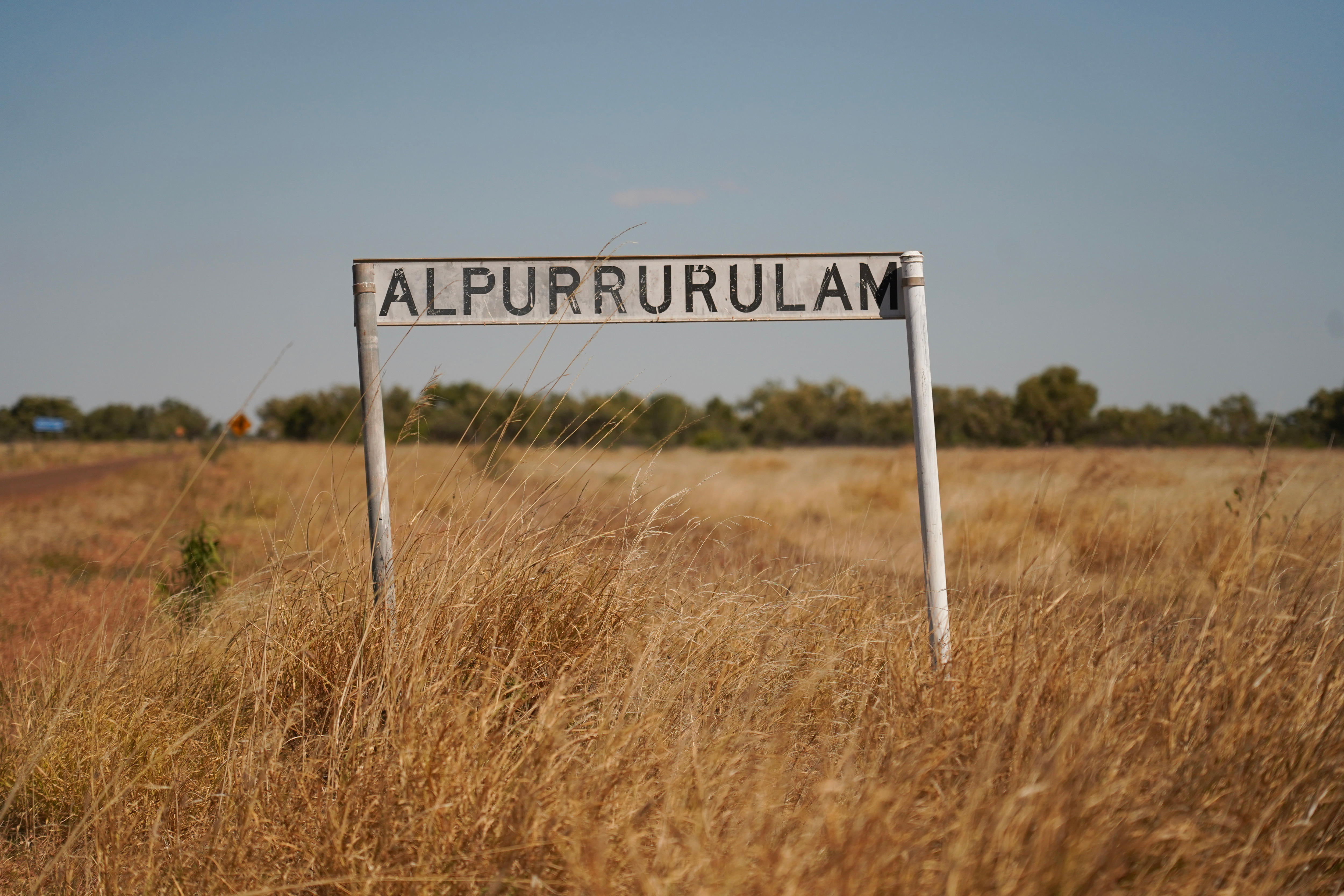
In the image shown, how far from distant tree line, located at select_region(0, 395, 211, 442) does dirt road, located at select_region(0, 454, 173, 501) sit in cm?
4331

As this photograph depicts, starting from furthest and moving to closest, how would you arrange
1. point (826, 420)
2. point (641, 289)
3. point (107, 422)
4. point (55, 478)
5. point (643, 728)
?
point (107, 422)
point (826, 420)
point (55, 478)
point (641, 289)
point (643, 728)

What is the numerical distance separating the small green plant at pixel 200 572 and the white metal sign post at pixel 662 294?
2109 mm

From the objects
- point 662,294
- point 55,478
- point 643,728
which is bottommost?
point 643,728

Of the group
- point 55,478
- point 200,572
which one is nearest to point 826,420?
point 55,478

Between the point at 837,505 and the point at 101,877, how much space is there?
14745mm

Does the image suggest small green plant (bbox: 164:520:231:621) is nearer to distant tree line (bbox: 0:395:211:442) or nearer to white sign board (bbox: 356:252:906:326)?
white sign board (bbox: 356:252:906:326)

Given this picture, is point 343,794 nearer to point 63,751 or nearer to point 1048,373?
point 63,751

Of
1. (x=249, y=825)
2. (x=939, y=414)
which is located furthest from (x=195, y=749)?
(x=939, y=414)

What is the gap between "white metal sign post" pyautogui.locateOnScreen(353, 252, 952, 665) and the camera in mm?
3207

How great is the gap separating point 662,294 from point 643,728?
5.70 ft

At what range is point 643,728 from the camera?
83.4 inches

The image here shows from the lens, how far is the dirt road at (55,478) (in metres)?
21.8

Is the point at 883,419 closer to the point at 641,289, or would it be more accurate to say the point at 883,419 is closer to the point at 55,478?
the point at 55,478

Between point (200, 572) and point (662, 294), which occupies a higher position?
point (662, 294)
